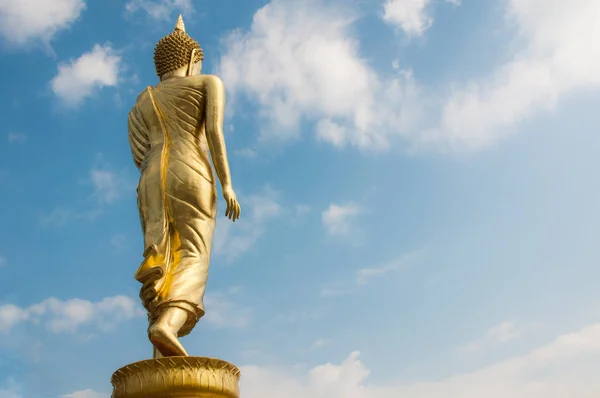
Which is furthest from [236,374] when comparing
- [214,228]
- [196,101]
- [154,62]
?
[154,62]

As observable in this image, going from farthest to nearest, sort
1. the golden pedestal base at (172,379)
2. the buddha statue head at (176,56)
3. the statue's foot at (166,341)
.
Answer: the buddha statue head at (176,56) → the statue's foot at (166,341) → the golden pedestal base at (172,379)

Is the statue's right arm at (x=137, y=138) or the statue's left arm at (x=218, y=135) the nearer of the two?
the statue's left arm at (x=218, y=135)

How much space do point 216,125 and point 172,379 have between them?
2.85 m

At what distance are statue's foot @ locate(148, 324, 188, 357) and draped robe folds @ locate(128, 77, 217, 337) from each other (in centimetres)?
35

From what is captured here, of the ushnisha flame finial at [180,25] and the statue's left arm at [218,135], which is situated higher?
the ushnisha flame finial at [180,25]

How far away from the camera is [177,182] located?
6.77 metres

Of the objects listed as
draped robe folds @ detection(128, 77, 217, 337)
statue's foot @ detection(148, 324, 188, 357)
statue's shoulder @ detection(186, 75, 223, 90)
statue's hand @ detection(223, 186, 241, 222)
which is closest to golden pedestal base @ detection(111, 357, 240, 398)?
statue's foot @ detection(148, 324, 188, 357)

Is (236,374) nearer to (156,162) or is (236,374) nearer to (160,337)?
(160,337)

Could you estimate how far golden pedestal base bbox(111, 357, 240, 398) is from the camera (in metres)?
5.31

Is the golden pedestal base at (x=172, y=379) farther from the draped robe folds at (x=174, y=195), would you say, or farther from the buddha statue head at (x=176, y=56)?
the buddha statue head at (x=176, y=56)

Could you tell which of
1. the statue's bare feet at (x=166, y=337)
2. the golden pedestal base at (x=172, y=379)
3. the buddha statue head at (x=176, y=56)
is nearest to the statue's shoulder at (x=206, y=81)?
the buddha statue head at (x=176, y=56)

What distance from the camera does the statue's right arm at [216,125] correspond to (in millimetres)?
7023

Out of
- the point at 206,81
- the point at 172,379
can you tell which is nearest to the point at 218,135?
the point at 206,81

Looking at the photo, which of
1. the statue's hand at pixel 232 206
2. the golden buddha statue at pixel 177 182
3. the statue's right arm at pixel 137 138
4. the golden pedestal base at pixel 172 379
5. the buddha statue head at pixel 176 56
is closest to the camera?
the golden pedestal base at pixel 172 379
